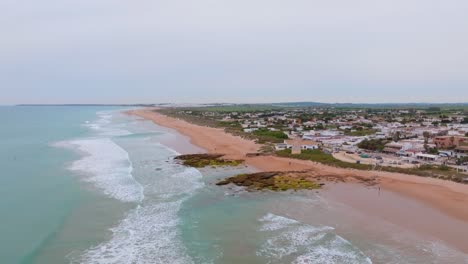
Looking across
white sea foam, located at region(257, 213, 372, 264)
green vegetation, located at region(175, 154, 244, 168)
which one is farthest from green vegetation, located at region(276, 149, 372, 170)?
white sea foam, located at region(257, 213, 372, 264)

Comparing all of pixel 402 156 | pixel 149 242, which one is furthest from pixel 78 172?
pixel 402 156

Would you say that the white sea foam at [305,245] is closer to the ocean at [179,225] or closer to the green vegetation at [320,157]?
the ocean at [179,225]

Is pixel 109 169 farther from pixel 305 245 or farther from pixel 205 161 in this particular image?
pixel 305 245

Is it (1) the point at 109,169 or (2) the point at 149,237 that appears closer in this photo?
(2) the point at 149,237

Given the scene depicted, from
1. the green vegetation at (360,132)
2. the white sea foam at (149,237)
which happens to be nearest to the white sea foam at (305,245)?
the white sea foam at (149,237)

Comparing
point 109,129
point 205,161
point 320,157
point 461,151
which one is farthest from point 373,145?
point 109,129

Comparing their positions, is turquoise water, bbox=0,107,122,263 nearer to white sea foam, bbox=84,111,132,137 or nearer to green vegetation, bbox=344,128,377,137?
white sea foam, bbox=84,111,132,137

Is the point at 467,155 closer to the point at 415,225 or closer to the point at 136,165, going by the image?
the point at 415,225
